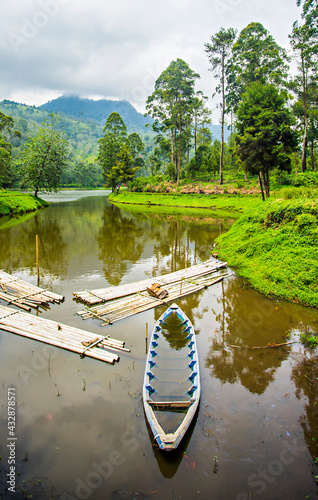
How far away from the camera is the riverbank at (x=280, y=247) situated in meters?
12.3

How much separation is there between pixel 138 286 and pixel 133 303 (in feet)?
5.86

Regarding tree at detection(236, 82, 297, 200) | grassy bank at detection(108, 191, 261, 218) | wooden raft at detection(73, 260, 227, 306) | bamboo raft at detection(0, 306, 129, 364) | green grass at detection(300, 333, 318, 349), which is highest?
tree at detection(236, 82, 297, 200)

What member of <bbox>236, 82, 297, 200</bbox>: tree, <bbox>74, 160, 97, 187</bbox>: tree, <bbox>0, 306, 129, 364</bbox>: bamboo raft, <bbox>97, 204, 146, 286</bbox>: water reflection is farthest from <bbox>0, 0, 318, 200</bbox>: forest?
<bbox>74, 160, 97, 187</bbox>: tree

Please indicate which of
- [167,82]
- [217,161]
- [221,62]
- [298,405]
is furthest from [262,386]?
[167,82]

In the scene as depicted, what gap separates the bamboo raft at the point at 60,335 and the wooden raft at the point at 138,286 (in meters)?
2.19

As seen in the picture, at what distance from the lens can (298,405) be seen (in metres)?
6.46

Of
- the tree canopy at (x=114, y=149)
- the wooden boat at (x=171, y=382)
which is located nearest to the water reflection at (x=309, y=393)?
the wooden boat at (x=171, y=382)

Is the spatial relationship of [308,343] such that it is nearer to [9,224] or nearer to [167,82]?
[9,224]

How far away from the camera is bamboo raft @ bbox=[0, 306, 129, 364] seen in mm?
8289

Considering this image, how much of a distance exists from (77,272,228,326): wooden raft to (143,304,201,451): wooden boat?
1557 millimetres

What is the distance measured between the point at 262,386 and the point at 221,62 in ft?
168

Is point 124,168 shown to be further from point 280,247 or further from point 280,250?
point 280,250

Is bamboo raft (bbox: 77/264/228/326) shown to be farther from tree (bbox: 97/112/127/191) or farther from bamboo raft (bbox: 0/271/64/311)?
tree (bbox: 97/112/127/191)

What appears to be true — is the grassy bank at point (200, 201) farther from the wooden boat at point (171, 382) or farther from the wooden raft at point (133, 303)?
the wooden boat at point (171, 382)
